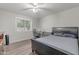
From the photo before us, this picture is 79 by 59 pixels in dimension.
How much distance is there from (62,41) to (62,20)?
36 centimetres

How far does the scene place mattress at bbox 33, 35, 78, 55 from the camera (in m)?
1.07

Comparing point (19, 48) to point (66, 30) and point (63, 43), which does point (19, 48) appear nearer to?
point (63, 43)

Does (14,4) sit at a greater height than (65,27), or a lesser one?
greater

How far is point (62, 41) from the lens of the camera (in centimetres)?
119

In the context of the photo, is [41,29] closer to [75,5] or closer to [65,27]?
[65,27]

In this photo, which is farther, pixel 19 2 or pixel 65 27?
pixel 65 27

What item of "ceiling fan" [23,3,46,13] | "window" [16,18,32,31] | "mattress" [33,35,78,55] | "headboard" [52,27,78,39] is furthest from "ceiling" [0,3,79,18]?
"mattress" [33,35,78,55]

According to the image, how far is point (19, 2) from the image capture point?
1.07m

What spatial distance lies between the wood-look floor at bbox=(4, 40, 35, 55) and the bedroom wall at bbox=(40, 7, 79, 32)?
0.42m

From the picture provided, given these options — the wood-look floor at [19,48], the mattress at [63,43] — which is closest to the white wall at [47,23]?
the mattress at [63,43]

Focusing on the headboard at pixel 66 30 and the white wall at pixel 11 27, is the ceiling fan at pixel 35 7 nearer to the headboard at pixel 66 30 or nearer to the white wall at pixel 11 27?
the white wall at pixel 11 27

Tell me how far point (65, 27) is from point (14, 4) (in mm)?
898

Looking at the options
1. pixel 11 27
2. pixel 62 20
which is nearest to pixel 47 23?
pixel 62 20

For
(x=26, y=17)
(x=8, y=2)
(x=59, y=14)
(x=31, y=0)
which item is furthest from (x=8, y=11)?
(x=59, y=14)
